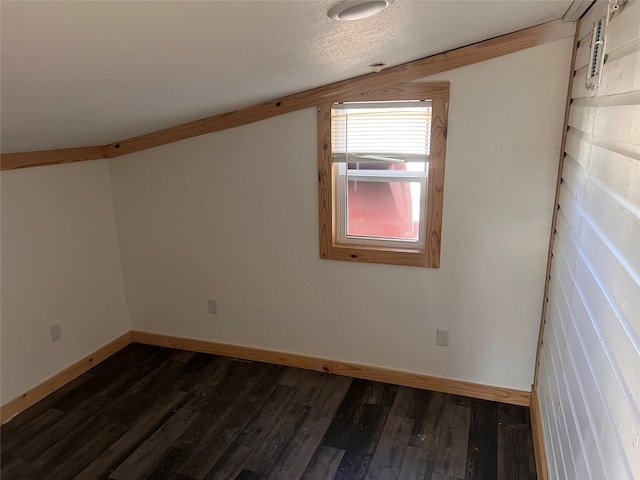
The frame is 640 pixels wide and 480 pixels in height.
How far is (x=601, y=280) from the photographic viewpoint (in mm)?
1272

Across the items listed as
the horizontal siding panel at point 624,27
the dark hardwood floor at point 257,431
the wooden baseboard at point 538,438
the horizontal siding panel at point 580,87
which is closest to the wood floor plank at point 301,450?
the dark hardwood floor at point 257,431

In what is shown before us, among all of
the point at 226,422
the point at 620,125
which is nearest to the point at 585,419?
the point at 620,125

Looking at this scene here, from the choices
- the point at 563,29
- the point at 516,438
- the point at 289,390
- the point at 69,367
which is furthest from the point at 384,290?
the point at 69,367

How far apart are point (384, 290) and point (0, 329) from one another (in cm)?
213

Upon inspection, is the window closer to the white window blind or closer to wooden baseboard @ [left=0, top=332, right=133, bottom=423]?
the white window blind

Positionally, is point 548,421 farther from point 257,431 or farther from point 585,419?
point 257,431

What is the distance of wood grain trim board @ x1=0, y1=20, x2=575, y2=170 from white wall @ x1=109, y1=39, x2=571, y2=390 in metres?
0.05

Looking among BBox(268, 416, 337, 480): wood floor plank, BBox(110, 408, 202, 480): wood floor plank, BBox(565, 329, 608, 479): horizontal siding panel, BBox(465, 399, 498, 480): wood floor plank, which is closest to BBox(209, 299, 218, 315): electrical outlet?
BBox(110, 408, 202, 480): wood floor plank

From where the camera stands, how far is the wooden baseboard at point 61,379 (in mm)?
2508

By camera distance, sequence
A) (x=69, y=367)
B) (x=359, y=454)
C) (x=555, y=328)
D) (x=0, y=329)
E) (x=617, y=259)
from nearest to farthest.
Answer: (x=617, y=259) → (x=555, y=328) → (x=359, y=454) → (x=0, y=329) → (x=69, y=367)

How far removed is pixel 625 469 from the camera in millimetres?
976

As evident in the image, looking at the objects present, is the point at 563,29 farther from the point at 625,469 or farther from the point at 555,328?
the point at 625,469

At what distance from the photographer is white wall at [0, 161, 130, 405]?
2.49m

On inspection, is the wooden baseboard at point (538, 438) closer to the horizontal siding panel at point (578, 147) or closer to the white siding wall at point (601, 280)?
the white siding wall at point (601, 280)
